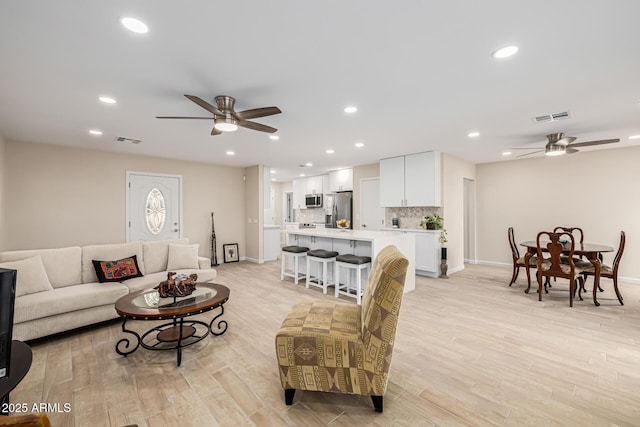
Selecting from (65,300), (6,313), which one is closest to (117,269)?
(65,300)

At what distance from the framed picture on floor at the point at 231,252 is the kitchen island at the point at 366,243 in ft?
8.79

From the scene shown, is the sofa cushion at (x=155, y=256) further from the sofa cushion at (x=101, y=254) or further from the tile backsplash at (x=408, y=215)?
the tile backsplash at (x=408, y=215)

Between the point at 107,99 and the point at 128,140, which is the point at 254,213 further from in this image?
the point at 107,99

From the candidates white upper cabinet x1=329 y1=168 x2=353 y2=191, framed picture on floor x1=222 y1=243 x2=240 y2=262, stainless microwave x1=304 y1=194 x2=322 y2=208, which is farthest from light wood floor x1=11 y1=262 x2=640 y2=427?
stainless microwave x1=304 y1=194 x2=322 y2=208

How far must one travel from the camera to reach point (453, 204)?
604 cm

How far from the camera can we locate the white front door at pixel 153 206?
19.3 feet

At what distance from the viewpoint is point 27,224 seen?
188 inches

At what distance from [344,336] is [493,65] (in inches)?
96.3

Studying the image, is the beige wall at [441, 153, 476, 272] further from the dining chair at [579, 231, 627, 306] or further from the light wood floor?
the light wood floor

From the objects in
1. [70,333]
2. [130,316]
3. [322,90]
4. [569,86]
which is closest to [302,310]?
[130,316]

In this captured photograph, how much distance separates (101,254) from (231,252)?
12.1 ft

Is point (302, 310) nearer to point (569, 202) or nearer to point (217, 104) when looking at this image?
point (217, 104)

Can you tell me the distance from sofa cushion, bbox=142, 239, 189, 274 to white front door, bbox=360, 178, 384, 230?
453 cm

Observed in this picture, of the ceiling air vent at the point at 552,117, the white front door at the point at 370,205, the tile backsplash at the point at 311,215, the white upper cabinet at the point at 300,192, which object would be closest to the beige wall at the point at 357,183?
the white front door at the point at 370,205
